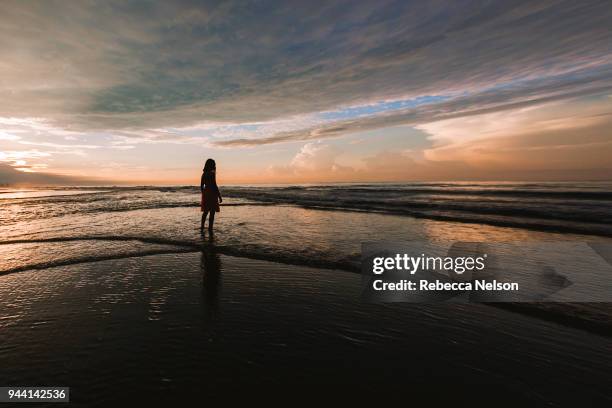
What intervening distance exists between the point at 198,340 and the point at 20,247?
400 inches

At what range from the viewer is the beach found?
3.28 m

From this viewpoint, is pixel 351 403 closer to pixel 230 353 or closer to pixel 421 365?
pixel 421 365

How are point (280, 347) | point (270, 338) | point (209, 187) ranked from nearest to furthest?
point (280, 347), point (270, 338), point (209, 187)

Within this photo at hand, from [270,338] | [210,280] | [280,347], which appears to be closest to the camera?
[280,347]

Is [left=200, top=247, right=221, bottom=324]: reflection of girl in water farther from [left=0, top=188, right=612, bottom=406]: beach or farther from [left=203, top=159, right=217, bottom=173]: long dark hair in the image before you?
[left=203, top=159, right=217, bottom=173]: long dark hair

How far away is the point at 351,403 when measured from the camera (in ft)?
9.77

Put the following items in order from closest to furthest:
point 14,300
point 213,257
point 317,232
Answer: point 14,300 < point 213,257 < point 317,232

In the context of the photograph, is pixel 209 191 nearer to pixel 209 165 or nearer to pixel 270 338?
pixel 209 165

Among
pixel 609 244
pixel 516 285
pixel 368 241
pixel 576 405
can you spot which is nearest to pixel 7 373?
pixel 576 405

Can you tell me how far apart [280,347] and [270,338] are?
291 millimetres

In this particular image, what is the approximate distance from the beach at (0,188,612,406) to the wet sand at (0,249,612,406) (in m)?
0.02

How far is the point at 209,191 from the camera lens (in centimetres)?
1243

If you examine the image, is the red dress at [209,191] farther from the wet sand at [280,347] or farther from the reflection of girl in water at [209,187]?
the wet sand at [280,347]

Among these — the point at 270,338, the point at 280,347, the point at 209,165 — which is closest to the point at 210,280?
the point at 270,338
